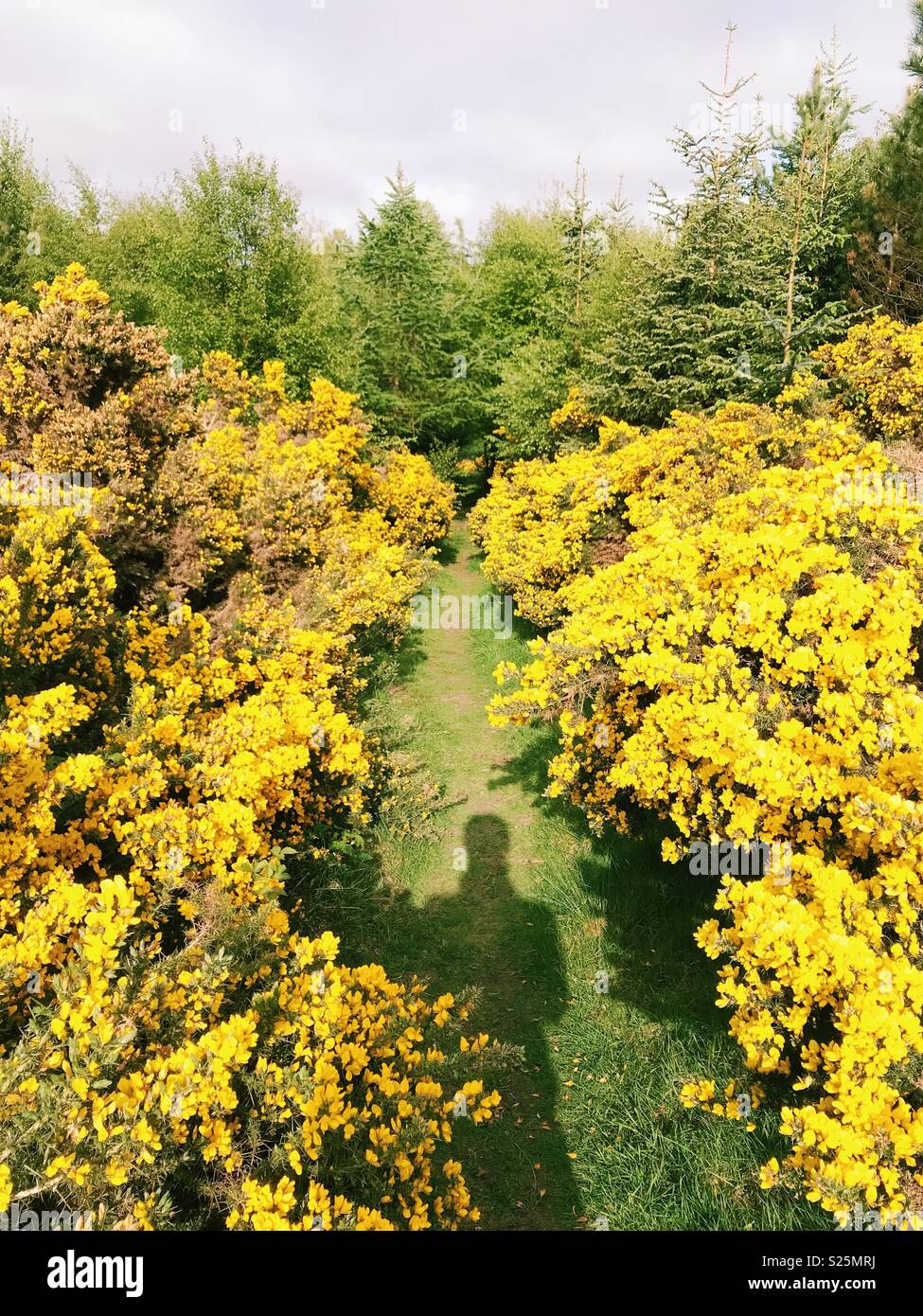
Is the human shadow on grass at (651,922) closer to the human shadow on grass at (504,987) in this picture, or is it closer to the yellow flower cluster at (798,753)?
the yellow flower cluster at (798,753)

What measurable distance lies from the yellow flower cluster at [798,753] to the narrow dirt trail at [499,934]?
1173mm

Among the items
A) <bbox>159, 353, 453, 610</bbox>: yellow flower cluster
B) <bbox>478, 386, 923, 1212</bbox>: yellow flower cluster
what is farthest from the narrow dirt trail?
<bbox>159, 353, 453, 610</bbox>: yellow flower cluster

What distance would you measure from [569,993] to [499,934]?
2.70 ft

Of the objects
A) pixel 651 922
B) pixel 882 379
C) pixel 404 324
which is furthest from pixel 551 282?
pixel 651 922

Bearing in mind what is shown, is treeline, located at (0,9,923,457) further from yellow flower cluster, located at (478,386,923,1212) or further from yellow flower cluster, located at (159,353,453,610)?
yellow flower cluster, located at (478,386,923,1212)

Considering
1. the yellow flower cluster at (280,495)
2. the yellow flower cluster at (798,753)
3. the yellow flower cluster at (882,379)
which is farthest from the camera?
the yellow flower cluster at (882,379)

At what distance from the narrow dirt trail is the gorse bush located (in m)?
0.30

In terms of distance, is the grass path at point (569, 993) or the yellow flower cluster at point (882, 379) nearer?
the grass path at point (569, 993)

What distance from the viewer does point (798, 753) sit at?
3.49 metres

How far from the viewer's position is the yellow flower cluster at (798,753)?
258cm

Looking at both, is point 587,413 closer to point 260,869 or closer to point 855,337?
point 855,337

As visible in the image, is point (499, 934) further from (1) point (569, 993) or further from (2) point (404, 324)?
(2) point (404, 324)

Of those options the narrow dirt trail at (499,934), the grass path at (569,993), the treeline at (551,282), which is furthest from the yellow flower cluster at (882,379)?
the narrow dirt trail at (499,934)

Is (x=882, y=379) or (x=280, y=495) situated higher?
(x=882, y=379)
